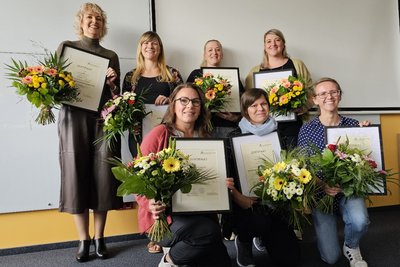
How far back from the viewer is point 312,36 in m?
3.69

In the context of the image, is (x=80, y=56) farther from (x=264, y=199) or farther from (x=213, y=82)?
(x=264, y=199)

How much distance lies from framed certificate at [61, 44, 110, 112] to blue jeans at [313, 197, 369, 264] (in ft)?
5.99

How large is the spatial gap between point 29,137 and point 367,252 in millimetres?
2944

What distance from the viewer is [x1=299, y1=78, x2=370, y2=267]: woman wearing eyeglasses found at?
2057 mm

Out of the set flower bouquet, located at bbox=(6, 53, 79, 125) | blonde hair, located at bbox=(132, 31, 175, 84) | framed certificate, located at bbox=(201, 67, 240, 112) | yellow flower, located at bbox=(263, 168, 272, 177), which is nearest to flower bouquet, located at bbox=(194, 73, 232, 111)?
framed certificate, located at bbox=(201, 67, 240, 112)

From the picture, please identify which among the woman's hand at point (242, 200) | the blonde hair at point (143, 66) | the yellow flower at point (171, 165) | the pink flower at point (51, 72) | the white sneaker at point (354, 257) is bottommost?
the white sneaker at point (354, 257)

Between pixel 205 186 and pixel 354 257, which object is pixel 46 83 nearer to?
pixel 205 186

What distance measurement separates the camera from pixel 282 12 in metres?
3.60

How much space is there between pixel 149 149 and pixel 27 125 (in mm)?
1553

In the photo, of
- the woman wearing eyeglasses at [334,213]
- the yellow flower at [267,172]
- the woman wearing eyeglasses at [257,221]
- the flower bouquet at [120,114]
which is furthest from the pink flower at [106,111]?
the woman wearing eyeglasses at [334,213]

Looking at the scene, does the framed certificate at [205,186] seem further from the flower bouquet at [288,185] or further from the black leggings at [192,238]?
the flower bouquet at [288,185]

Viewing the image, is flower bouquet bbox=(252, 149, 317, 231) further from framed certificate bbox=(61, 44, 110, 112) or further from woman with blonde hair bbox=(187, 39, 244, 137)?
framed certificate bbox=(61, 44, 110, 112)

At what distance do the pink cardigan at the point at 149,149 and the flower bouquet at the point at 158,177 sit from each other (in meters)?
0.09

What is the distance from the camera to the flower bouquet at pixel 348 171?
189cm
